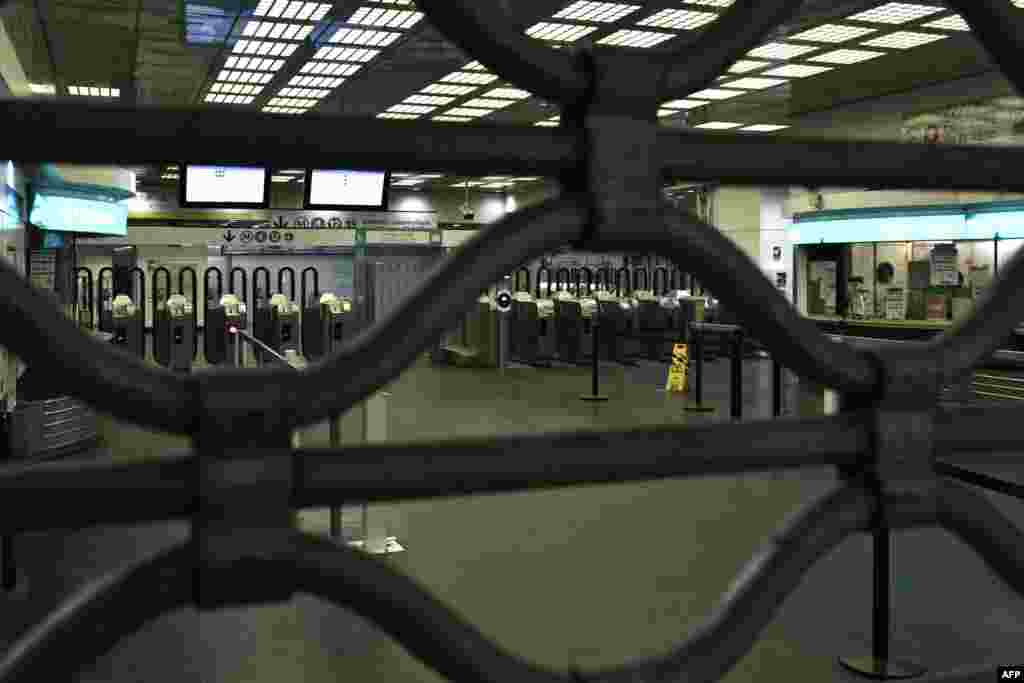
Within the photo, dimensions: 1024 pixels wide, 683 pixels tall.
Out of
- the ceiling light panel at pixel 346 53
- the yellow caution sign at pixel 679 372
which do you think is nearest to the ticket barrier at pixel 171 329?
the ceiling light panel at pixel 346 53


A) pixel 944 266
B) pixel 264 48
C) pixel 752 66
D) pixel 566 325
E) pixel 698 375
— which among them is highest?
pixel 264 48

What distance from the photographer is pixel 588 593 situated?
3793mm

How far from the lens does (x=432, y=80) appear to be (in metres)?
11.5

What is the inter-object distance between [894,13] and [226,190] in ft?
24.1

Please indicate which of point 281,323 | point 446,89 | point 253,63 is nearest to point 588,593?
point 253,63

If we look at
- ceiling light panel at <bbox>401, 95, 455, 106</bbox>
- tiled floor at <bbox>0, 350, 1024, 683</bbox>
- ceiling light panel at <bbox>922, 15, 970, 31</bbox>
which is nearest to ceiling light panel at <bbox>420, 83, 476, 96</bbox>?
ceiling light panel at <bbox>401, 95, 455, 106</bbox>

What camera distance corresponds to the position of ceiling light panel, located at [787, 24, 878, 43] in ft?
29.1

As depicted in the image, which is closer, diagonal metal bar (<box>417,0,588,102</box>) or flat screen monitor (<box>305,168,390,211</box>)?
diagonal metal bar (<box>417,0,588,102</box>)

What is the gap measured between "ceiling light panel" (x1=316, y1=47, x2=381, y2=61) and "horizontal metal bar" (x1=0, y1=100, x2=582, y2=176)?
9.98 m

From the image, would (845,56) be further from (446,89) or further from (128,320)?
(128,320)

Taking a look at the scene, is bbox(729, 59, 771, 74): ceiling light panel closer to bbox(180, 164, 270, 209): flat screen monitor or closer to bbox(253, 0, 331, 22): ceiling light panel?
bbox(253, 0, 331, 22): ceiling light panel

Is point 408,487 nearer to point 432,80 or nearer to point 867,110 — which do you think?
point 432,80

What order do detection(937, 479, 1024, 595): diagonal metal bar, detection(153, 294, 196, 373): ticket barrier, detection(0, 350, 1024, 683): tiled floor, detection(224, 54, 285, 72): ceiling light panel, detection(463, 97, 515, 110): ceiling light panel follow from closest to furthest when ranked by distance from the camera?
detection(937, 479, 1024, 595): diagonal metal bar < detection(0, 350, 1024, 683): tiled floor < detection(224, 54, 285, 72): ceiling light panel < detection(153, 294, 196, 373): ticket barrier < detection(463, 97, 515, 110): ceiling light panel

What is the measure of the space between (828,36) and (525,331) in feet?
20.4
